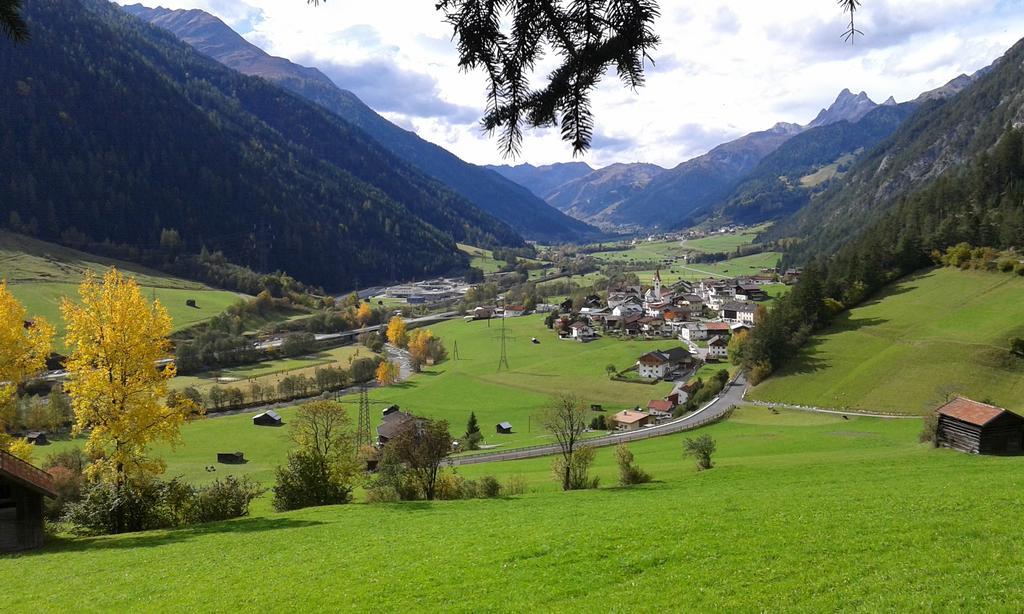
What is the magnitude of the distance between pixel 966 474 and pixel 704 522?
696 inches

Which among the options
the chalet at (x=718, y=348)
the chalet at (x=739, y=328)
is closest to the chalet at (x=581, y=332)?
the chalet at (x=718, y=348)

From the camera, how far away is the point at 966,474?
2561 cm

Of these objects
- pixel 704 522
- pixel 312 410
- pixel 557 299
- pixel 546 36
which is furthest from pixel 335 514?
pixel 557 299

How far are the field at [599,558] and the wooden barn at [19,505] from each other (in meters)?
1.30

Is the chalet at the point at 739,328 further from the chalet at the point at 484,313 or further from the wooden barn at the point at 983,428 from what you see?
the chalet at the point at 484,313

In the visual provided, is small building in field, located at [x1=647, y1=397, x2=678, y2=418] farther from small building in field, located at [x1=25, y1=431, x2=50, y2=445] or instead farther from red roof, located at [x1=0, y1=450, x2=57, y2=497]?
small building in field, located at [x1=25, y1=431, x2=50, y2=445]


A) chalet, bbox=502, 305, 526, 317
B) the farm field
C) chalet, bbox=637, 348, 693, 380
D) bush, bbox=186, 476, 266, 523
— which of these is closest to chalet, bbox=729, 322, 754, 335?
A: chalet, bbox=637, 348, 693, 380

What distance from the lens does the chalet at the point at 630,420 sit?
70.4 m

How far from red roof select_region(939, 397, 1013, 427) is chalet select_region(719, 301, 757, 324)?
80.1 metres

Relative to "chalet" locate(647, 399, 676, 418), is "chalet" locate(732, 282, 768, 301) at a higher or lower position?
higher

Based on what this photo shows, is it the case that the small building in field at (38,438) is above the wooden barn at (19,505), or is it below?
below

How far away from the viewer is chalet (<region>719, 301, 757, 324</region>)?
119m

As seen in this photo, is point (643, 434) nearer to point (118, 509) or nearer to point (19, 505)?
point (118, 509)

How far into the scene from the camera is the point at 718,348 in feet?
344
